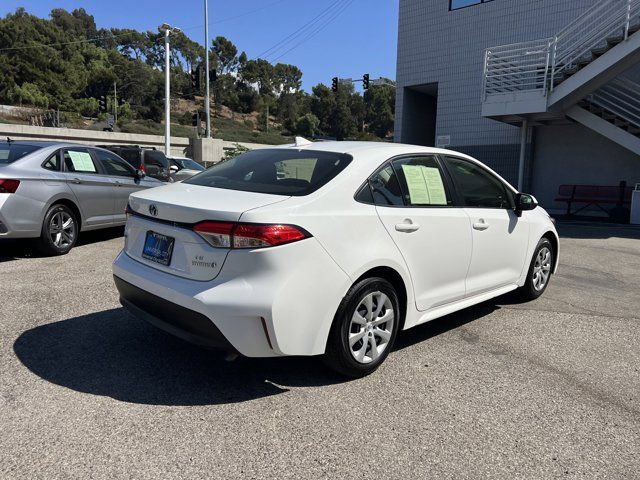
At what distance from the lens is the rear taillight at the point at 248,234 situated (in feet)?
9.51

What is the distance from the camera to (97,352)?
3727 millimetres

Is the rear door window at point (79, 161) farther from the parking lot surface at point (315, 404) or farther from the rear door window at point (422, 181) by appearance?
the rear door window at point (422, 181)

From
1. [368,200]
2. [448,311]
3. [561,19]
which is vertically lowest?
[448,311]

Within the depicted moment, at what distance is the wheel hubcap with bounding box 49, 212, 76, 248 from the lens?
6762 mm

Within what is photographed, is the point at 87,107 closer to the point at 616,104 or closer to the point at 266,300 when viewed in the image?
the point at 616,104

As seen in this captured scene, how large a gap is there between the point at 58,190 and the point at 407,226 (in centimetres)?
514

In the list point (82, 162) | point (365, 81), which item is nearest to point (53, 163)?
point (82, 162)

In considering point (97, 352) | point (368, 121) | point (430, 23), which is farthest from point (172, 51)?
point (97, 352)

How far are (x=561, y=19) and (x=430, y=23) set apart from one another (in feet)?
16.4

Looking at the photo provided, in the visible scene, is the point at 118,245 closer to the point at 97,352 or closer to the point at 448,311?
the point at 97,352

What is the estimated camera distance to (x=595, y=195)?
1574cm

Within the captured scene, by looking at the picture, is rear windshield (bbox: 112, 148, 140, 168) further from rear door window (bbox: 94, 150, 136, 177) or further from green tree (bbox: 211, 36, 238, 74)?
green tree (bbox: 211, 36, 238, 74)

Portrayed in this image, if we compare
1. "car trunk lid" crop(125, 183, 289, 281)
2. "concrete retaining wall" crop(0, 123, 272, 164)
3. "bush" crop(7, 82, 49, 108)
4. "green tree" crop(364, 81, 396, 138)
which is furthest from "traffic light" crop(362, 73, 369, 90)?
"green tree" crop(364, 81, 396, 138)

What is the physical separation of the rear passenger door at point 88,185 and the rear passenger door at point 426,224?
200 inches
